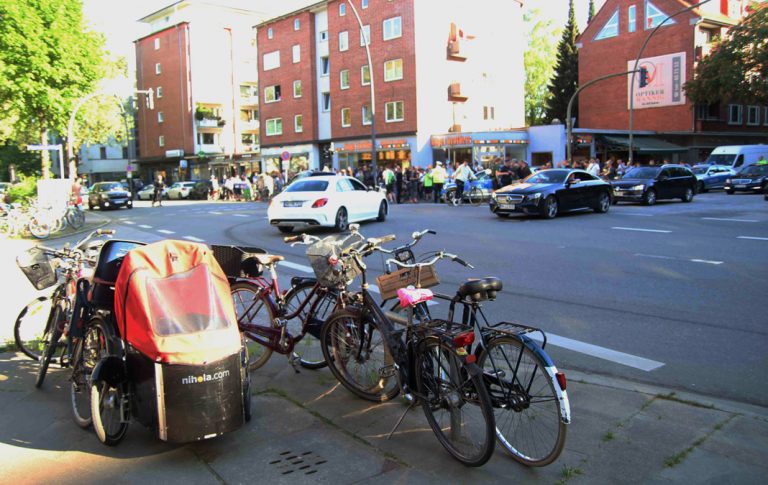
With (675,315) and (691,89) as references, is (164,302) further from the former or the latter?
(691,89)

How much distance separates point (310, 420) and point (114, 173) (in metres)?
85.0

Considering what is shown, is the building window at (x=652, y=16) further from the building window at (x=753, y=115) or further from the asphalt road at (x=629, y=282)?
the asphalt road at (x=629, y=282)

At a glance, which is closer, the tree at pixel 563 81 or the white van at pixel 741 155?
the white van at pixel 741 155

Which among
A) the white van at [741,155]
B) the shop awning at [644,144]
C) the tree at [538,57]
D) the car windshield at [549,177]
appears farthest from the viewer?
the tree at [538,57]

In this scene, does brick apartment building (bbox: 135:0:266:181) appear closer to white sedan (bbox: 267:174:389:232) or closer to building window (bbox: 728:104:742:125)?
building window (bbox: 728:104:742:125)

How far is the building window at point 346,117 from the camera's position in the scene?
4797 cm

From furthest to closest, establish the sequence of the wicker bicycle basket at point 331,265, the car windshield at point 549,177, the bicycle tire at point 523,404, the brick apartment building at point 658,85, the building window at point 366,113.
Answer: the building window at point 366,113 < the brick apartment building at point 658,85 < the car windshield at point 549,177 < the wicker bicycle basket at point 331,265 < the bicycle tire at point 523,404

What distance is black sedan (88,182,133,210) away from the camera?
34.0 m

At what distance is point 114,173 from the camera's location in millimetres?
81688

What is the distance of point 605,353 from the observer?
5.77 m

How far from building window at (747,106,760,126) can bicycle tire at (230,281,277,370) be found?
57.6 meters

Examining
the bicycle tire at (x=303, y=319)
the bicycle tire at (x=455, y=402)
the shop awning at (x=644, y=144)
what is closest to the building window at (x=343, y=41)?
the shop awning at (x=644, y=144)

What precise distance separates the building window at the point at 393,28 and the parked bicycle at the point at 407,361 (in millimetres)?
40793

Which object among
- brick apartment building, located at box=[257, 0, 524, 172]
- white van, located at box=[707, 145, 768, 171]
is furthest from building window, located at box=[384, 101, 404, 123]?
white van, located at box=[707, 145, 768, 171]
